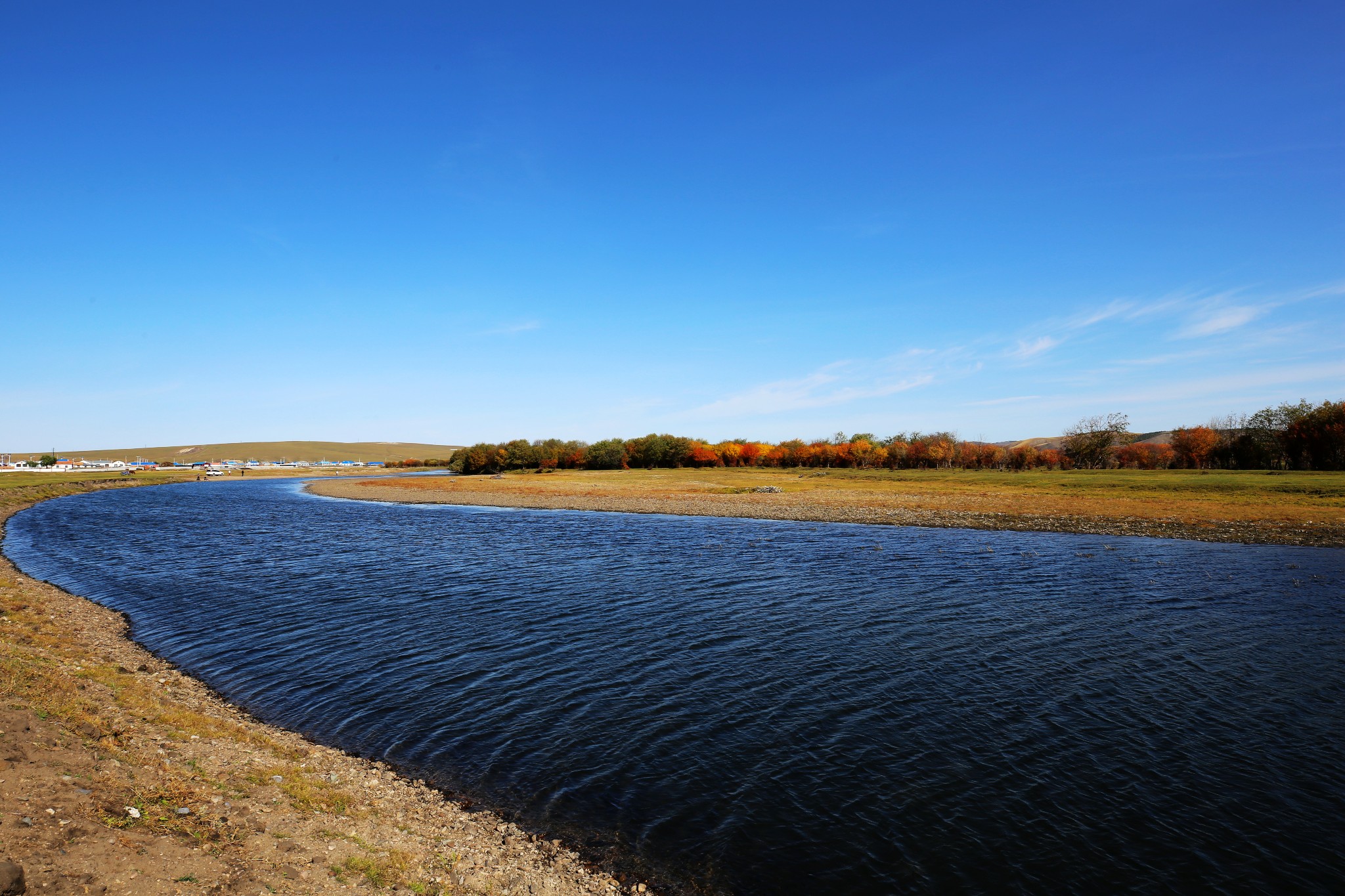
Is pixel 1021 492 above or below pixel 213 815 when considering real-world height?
above

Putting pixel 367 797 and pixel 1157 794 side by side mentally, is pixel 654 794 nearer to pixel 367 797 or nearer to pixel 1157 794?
pixel 367 797

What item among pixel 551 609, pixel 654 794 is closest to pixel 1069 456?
pixel 551 609

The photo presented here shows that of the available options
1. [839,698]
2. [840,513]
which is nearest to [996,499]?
[840,513]

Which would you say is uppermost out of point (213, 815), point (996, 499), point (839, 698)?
point (996, 499)

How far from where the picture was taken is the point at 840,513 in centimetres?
6481

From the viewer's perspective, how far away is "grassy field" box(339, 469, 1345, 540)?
56938 mm

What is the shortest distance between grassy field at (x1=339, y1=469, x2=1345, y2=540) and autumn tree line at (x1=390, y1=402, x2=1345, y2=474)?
18.6 meters

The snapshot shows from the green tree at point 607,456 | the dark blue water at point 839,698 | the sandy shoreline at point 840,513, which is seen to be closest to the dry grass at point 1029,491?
the sandy shoreline at point 840,513

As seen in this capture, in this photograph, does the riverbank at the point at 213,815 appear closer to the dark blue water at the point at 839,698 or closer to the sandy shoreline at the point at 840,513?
the dark blue water at the point at 839,698

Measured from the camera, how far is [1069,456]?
140750 mm

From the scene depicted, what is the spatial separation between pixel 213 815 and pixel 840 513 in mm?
59795

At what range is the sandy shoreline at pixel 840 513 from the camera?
4638 cm

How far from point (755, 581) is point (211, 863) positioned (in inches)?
1045

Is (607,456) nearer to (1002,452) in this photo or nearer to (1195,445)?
(1002,452)
